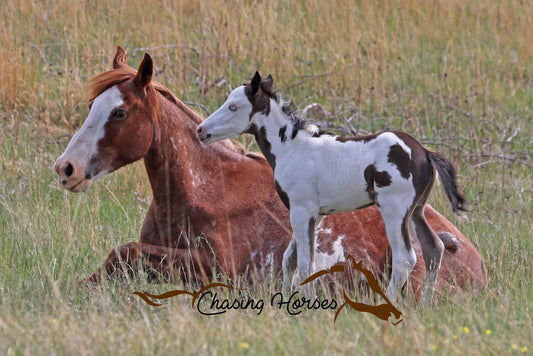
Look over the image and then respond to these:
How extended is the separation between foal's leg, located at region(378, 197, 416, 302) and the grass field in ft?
0.67

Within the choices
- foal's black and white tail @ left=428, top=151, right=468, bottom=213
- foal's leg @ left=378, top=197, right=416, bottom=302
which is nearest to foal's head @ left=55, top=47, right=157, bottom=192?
foal's leg @ left=378, top=197, right=416, bottom=302

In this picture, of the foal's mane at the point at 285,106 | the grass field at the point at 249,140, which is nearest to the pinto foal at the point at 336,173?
the foal's mane at the point at 285,106

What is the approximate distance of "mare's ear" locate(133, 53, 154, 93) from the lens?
5344 mm

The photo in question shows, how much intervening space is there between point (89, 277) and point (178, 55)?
6042mm

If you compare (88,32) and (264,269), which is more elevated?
(88,32)

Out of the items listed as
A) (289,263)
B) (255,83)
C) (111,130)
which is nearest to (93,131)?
(111,130)

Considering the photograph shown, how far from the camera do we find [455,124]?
1013 centimetres

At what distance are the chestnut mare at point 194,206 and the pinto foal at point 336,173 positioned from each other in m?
0.82

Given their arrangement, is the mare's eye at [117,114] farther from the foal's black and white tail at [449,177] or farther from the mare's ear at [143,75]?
the foal's black and white tail at [449,177]

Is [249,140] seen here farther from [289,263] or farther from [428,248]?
[428,248]

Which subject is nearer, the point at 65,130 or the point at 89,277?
the point at 89,277

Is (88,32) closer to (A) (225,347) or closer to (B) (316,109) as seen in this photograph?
(B) (316,109)

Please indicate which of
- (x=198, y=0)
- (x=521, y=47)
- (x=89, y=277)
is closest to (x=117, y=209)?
(x=89, y=277)

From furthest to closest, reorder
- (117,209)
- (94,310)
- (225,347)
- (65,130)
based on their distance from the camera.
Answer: (65,130)
(117,209)
(94,310)
(225,347)
